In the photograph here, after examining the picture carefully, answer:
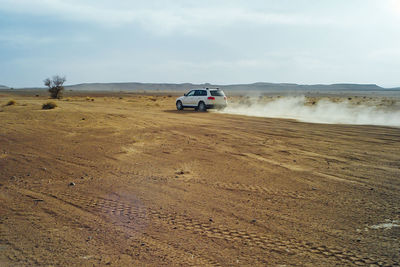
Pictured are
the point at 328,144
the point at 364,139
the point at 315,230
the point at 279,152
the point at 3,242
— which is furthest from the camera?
the point at 364,139

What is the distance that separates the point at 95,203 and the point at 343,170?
231 inches

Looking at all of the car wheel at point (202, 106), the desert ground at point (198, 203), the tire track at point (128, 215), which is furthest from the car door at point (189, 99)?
the tire track at point (128, 215)

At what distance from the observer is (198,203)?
589 centimetres

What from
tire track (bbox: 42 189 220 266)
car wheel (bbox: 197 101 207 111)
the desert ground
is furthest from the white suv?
tire track (bbox: 42 189 220 266)

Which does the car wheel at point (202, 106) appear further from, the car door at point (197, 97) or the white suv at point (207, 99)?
the car door at point (197, 97)

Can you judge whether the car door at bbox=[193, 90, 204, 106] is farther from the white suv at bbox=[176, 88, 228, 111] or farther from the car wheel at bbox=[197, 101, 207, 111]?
the car wheel at bbox=[197, 101, 207, 111]

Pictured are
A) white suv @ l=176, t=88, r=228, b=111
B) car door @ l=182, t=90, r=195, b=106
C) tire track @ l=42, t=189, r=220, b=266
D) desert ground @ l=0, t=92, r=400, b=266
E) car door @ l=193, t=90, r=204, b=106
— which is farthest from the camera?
car door @ l=182, t=90, r=195, b=106

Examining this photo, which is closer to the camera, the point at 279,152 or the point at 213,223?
the point at 213,223

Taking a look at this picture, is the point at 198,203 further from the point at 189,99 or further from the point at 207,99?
the point at 189,99

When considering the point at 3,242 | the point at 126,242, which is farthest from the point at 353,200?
the point at 3,242

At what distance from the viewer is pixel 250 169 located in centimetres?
828

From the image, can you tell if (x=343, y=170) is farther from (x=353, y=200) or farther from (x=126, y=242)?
(x=126, y=242)

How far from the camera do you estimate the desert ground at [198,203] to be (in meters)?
4.19

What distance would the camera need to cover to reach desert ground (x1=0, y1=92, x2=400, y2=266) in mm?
4188
